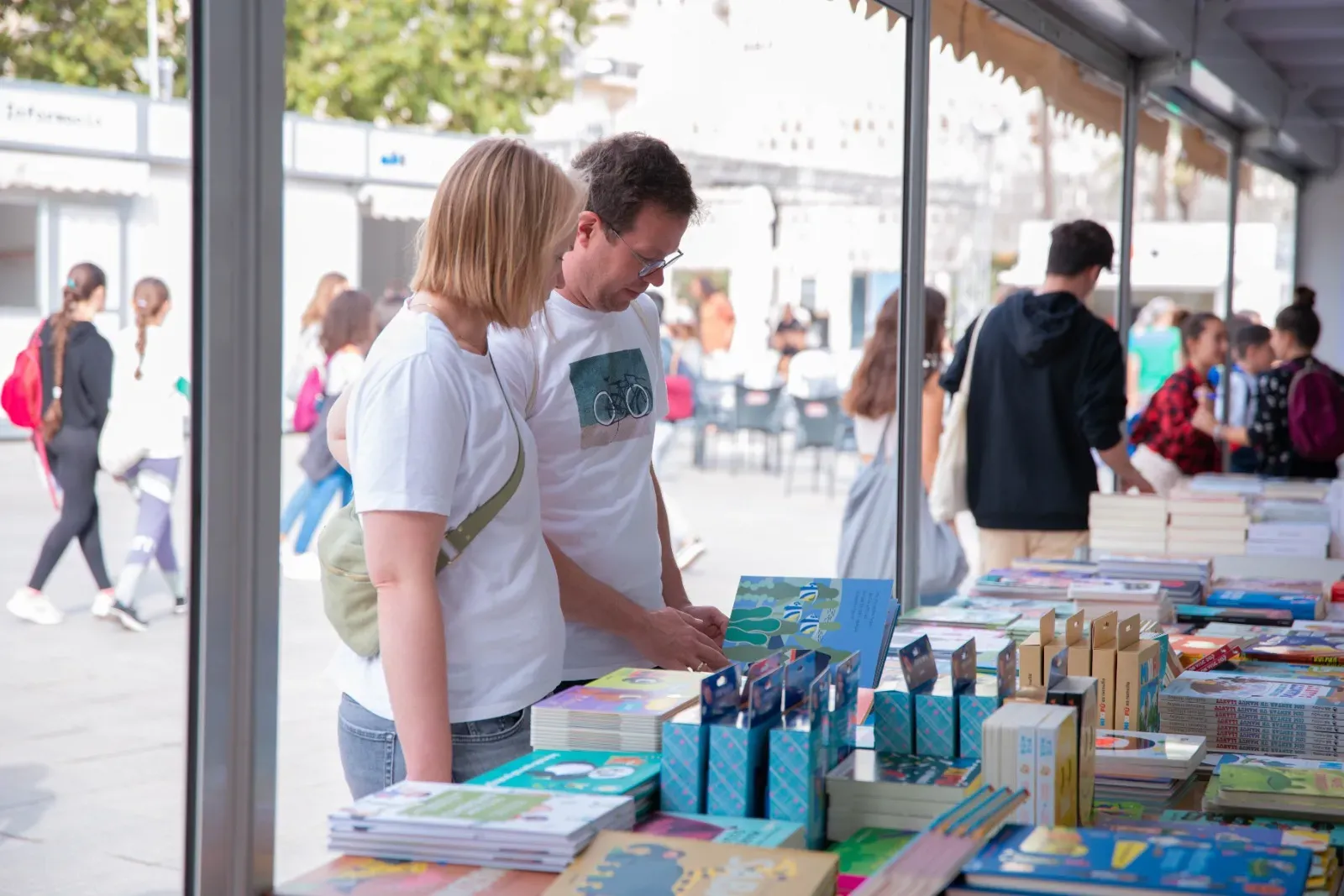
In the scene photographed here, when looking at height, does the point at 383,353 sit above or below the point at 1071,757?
above

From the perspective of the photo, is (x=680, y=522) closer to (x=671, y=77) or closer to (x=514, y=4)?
(x=671, y=77)

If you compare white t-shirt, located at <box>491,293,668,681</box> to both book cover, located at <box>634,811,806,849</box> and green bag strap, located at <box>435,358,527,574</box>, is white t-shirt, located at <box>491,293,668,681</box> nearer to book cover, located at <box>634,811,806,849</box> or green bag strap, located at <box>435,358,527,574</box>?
green bag strap, located at <box>435,358,527,574</box>

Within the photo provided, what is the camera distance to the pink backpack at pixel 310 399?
8.77m

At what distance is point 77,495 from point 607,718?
6174 millimetres

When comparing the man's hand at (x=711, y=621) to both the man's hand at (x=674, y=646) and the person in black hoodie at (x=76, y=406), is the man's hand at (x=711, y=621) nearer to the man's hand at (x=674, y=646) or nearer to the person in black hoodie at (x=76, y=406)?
the man's hand at (x=674, y=646)

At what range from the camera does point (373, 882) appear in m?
1.32

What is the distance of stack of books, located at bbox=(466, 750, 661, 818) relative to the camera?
1476 millimetres

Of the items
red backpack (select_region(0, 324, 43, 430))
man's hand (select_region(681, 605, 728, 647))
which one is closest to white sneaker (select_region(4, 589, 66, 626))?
red backpack (select_region(0, 324, 43, 430))

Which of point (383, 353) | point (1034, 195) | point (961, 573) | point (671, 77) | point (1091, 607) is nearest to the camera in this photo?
point (383, 353)

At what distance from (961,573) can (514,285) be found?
9.97 feet

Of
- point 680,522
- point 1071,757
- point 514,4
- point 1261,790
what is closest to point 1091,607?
point 1261,790

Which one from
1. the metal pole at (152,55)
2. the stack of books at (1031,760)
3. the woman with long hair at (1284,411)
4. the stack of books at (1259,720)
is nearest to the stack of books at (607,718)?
the stack of books at (1031,760)

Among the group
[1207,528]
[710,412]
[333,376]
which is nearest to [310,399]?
[333,376]

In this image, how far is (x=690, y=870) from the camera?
4.23ft
